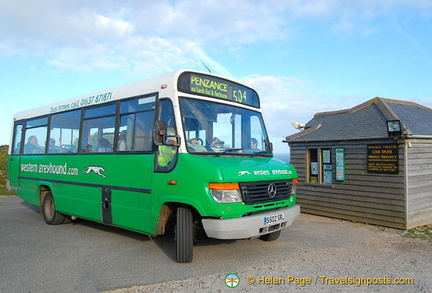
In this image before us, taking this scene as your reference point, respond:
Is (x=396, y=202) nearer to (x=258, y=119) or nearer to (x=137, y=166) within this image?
(x=258, y=119)

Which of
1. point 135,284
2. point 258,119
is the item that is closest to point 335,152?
point 258,119

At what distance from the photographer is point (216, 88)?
6621mm

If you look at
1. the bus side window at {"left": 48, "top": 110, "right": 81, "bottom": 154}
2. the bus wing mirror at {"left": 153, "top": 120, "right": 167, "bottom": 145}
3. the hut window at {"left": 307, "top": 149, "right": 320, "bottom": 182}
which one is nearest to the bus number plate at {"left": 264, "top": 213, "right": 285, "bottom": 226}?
the bus wing mirror at {"left": 153, "top": 120, "right": 167, "bottom": 145}

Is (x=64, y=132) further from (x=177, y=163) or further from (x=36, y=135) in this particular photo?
(x=177, y=163)

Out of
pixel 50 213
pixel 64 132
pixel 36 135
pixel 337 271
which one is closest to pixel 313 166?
pixel 337 271

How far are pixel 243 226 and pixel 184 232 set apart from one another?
97cm

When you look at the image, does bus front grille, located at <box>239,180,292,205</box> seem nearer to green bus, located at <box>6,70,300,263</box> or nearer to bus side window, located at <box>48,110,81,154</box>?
green bus, located at <box>6,70,300,263</box>

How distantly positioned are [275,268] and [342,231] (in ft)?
12.4

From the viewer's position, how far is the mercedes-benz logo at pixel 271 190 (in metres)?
5.87

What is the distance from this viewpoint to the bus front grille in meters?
5.48

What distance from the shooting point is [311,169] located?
37.1ft

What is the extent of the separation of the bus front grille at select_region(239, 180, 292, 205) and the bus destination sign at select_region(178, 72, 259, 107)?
1.88m

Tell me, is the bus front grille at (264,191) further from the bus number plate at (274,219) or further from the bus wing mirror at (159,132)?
the bus wing mirror at (159,132)

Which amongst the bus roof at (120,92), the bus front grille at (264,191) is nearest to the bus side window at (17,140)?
the bus roof at (120,92)
